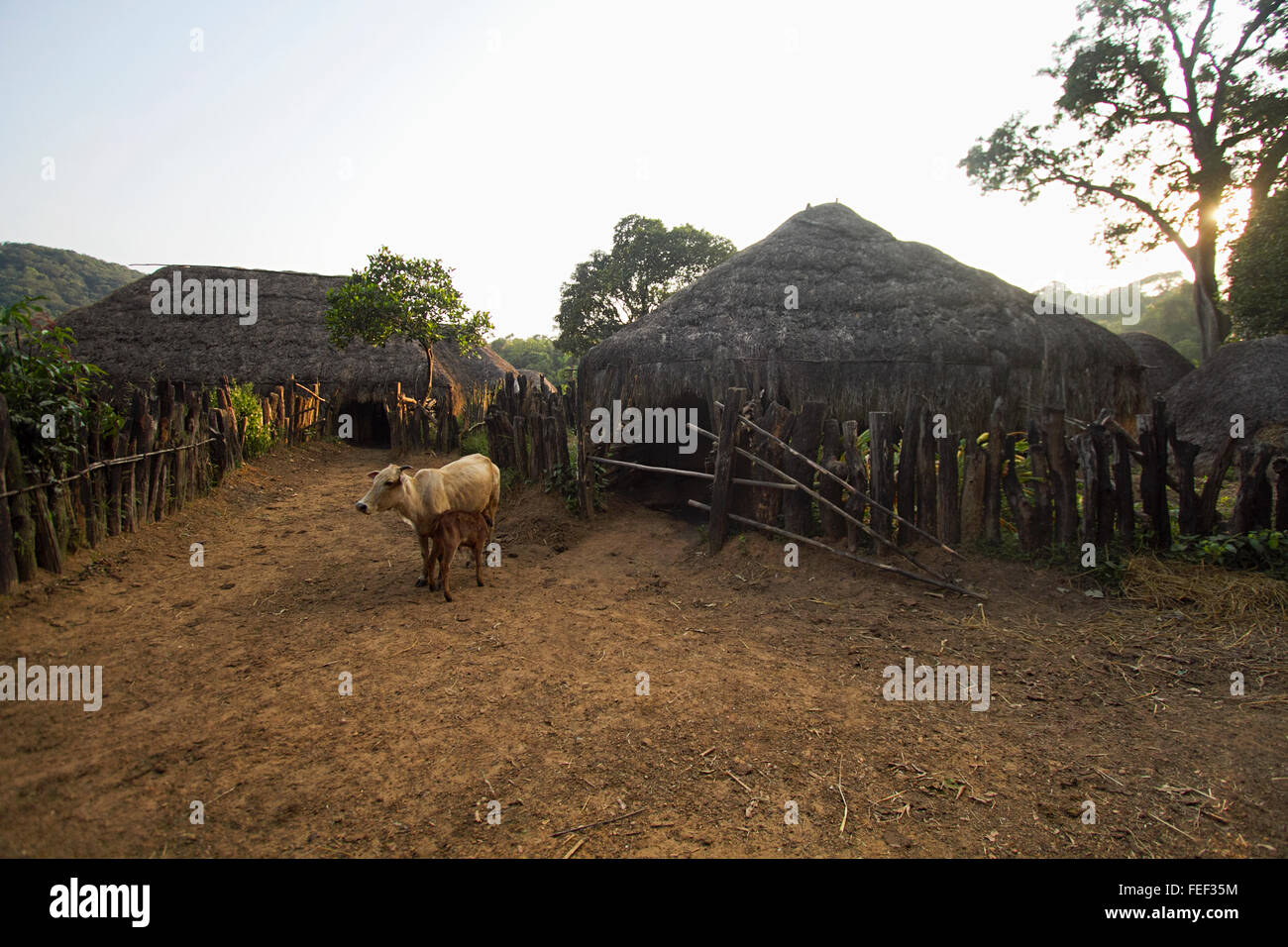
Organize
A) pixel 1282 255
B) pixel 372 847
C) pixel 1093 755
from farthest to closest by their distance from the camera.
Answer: pixel 1282 255 → pixel 1093 755 → pixel 372 847

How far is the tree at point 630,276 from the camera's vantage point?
26.1m

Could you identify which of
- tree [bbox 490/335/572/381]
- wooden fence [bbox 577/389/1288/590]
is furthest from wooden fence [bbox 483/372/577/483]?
tree [bbox 490/335/572/381]

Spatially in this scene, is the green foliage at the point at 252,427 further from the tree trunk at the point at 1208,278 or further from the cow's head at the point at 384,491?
the tree trunk at the point at 1208,278

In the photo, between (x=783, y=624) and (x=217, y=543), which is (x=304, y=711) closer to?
(x=783, y=624)

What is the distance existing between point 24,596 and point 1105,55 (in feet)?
78.5

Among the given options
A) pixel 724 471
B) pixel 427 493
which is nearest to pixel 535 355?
pixel 724 471

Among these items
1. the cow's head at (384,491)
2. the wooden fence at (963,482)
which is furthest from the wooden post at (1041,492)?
the cow's head at (384,491)

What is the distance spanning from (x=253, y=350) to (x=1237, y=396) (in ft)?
68.0

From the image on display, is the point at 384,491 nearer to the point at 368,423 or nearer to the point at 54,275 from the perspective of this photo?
the point at 368,423

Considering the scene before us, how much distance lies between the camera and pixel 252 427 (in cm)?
998

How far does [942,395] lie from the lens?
27.7 ft

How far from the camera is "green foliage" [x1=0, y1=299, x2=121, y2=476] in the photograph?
195 inches

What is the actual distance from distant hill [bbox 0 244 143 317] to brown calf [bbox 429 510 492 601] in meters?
34.6
